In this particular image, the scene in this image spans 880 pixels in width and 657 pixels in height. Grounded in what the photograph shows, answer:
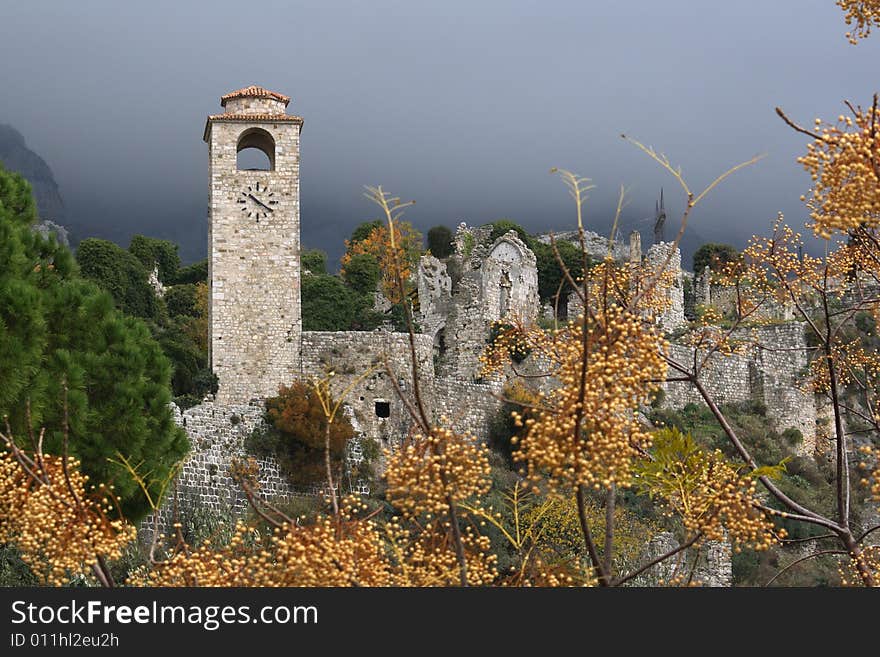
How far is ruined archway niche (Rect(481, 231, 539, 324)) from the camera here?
40.8m

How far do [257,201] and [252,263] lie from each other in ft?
5.03

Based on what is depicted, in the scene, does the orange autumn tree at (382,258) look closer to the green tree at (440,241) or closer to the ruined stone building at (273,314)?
the green tree at (440,241)

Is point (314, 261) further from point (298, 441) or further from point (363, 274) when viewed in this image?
point (298, 441)

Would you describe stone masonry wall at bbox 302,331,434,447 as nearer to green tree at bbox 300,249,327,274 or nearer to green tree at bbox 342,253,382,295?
green tree at bbox 342,253,382,295

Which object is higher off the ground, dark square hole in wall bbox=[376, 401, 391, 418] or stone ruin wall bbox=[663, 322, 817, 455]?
stone ruin wall bbox=[663, 322, 817, 455]

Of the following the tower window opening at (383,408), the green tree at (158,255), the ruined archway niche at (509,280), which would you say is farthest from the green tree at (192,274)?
the tower window opening at (383,408)

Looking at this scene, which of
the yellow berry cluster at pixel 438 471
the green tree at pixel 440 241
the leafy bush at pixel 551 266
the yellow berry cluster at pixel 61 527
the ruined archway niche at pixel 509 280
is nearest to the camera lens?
the yellow berry cluster at pixel 438 471

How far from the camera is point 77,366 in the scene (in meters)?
17.0

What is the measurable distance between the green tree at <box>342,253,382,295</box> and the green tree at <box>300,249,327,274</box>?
11.1ft

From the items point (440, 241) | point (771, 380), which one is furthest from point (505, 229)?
point (771, 380)

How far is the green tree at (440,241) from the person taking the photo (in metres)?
60.1

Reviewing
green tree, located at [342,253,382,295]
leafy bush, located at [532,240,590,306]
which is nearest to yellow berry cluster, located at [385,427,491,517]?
leafy bush, located at [532,240,590,306]

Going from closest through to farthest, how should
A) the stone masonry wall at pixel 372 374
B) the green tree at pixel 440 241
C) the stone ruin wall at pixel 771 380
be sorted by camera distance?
the stone masonry wall at pixel 372 374
the stone ruin wall at pixel 771 380
the green tree at pixel 440 241

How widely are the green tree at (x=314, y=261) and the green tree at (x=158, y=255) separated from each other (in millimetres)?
6029
